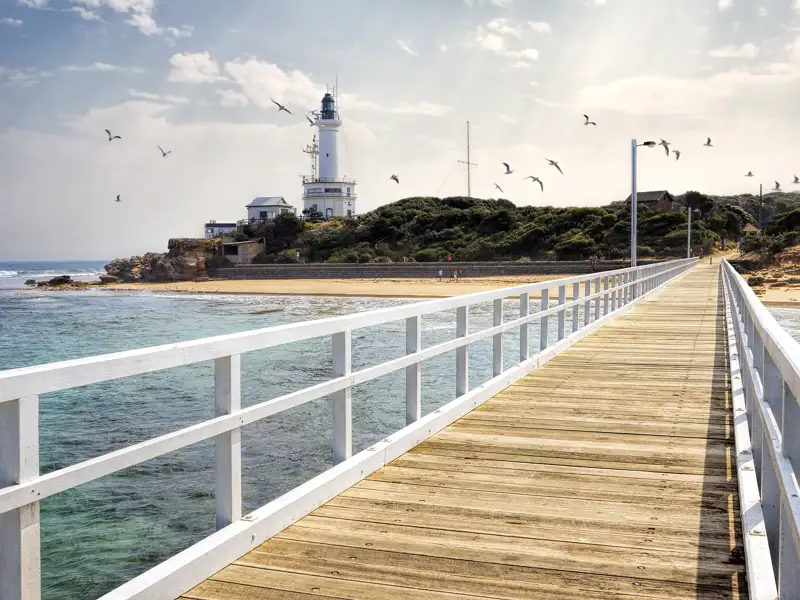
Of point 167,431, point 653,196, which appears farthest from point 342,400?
point 653,196

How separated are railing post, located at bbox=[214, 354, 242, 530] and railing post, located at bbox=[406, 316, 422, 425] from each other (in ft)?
7.15

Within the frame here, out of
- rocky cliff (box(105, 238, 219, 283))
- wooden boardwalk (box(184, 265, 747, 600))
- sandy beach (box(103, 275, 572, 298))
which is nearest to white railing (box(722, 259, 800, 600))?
wooden boardwalk (box(184, 265, 747, 600))

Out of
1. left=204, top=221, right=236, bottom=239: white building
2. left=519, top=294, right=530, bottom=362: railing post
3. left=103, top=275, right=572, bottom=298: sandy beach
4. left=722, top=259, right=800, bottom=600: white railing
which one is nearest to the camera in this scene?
left=722, top=259, right=800, bottom=600: white railing

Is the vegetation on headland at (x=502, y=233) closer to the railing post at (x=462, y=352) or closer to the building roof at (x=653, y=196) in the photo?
the building roof at (x=653, y=196)

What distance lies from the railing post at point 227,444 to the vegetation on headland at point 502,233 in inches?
2567

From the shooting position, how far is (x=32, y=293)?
219ft

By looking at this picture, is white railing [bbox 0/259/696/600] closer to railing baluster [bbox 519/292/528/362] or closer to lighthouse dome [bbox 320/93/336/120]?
railing baluster [bbox 519/292/528/362]

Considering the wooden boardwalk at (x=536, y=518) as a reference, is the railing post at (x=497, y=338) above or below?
above

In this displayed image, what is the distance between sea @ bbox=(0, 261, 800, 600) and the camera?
24.7 ft

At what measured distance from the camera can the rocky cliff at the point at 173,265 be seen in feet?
249

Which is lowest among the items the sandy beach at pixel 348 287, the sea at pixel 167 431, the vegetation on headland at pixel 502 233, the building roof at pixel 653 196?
the sea at pixel 167 431

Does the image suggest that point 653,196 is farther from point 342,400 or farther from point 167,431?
point 342,400

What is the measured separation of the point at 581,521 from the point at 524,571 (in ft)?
2.77

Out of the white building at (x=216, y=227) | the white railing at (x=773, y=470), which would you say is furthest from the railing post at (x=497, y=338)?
the white building at (x=216, y=227)
